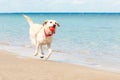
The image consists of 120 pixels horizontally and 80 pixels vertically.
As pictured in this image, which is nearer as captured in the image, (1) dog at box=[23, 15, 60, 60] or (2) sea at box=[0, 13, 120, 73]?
(1) dog at box=[23, 15, 60, 60]

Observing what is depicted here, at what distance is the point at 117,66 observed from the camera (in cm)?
946

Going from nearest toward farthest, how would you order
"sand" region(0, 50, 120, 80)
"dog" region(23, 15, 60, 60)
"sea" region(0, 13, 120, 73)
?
"sand" region(0, 50, 120, 80), "dog" region(23, 15, 60, 60), "sea" region(0, 13, 120, 73)

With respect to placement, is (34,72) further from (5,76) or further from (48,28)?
(48,28)

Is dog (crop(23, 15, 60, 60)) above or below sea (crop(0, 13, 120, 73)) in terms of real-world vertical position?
above

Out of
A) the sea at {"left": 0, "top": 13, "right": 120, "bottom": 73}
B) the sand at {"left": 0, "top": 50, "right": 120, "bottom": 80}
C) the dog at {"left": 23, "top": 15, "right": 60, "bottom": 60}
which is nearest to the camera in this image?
the sand at {"left": 0, "top": 50, "right": 120, "bottom": 80}

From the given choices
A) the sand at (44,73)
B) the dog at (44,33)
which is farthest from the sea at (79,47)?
the sand at (44,73)

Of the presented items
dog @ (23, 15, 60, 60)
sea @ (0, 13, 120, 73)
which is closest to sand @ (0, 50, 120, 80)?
sea @ (0, 13, 120, 73)

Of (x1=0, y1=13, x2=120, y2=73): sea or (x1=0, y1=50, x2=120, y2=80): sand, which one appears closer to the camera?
(x1=0, y1=50, x2=120, y2=80): sand

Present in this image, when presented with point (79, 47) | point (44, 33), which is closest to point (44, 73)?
point (44, 33)

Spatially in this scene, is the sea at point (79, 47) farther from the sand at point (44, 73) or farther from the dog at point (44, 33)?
the sand at point (44, 73)

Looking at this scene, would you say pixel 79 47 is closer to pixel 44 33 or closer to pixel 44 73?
pixel 44 33

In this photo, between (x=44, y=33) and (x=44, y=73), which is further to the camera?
(x=44, y=33)

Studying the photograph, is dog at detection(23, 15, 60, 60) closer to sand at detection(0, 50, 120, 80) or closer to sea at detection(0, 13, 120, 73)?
sea at detection(0, 13, 120, 73)

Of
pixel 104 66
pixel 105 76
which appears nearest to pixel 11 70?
pixel 105 76
